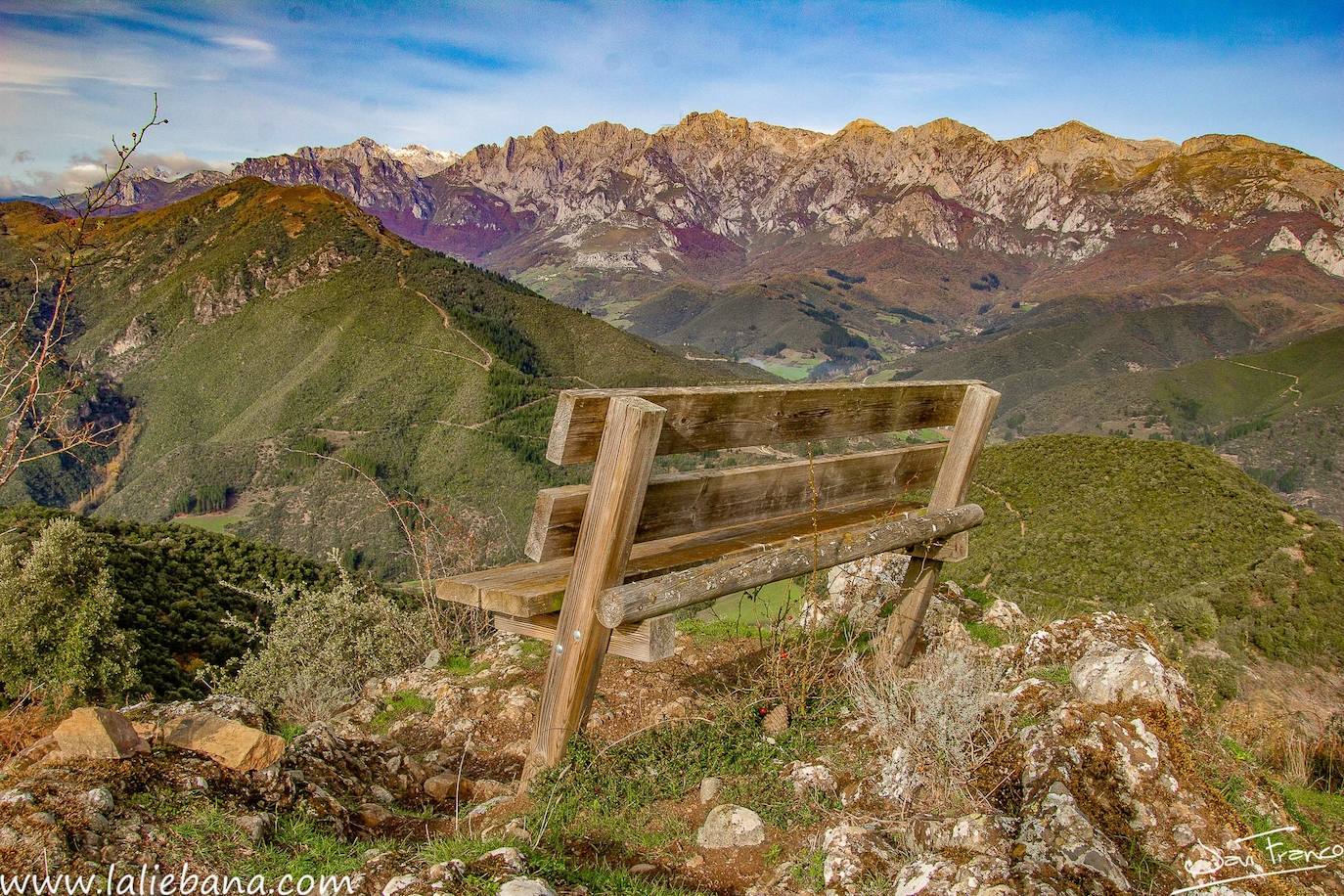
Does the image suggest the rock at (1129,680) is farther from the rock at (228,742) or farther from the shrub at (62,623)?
the shrub at (62,623)

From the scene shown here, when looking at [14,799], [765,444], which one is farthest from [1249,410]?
[14,799]

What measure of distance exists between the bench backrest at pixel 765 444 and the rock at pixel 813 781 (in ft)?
4.39

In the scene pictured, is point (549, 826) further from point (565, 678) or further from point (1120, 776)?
point (1120, 776)

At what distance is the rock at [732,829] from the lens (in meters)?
3.41

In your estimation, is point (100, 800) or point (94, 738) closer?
point (100, 800)

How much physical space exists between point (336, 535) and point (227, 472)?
2894 centimetres

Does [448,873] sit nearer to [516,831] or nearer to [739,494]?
[516,831]

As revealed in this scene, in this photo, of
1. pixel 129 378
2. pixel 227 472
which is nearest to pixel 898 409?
pixel 227 472

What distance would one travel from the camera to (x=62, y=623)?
14.3 metres

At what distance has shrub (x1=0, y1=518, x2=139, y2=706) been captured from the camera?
1344 cm

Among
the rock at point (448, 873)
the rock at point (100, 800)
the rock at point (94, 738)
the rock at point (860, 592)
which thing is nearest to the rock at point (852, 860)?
the rock at point (448, 873)

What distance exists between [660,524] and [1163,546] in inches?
971

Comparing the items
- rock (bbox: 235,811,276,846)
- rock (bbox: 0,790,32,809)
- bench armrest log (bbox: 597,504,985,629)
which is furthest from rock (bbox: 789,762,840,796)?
rock (bbox: 0,790,32,809)

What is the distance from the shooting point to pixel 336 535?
72.8 m
